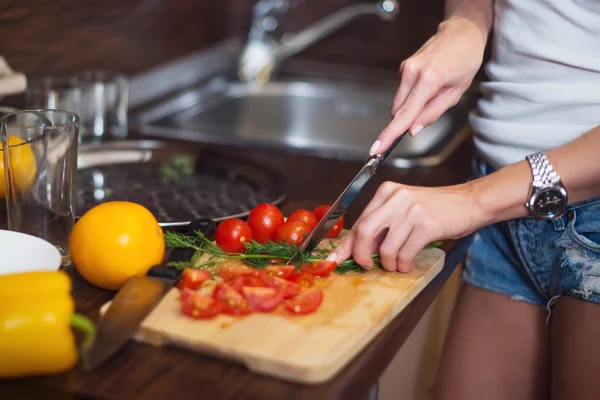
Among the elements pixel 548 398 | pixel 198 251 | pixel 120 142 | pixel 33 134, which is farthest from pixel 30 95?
pixel 548 398

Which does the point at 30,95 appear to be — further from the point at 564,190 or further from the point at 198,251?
the point at 564,190

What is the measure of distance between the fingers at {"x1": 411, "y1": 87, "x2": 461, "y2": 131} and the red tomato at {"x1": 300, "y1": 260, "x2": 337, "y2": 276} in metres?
0.29

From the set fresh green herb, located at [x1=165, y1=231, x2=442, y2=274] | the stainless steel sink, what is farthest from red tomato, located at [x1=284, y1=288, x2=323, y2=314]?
the stainless steel sink

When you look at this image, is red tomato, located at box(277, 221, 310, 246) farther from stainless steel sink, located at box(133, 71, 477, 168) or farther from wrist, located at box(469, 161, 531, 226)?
stainless steel sink, located at box(133, 71, 477, 168)

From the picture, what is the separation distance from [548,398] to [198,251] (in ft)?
2.31

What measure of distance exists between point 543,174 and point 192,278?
1.63 feet

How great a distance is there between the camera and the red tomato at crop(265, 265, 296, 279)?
42.3 inches

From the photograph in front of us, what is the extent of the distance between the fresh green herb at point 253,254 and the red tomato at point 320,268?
0.03m

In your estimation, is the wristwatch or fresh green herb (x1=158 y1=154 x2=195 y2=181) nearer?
the wristwatch

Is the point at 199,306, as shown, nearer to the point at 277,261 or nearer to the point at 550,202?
the point at 277,261

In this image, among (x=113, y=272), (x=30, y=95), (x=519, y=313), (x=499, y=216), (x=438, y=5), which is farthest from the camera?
(x=438, y=5)

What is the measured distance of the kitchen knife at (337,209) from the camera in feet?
3.73

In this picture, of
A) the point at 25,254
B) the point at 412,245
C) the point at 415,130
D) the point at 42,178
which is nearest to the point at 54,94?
the point at 42,178

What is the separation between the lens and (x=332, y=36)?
2.55 metres
